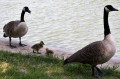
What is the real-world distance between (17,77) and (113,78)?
226cm

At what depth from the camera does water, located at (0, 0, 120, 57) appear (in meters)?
10.3

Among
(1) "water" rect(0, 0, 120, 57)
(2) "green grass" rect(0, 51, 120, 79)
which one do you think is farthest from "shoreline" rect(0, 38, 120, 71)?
(1) "water" rect(0, 0, 120, 57)

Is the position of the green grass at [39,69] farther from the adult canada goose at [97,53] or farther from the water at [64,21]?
the water at [64,21]

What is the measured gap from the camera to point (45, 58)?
696 cm

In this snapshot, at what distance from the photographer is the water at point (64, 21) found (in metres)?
10.3

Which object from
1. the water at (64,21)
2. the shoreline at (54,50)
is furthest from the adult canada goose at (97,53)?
the water at (64,21)

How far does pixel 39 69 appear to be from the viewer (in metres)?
6.05

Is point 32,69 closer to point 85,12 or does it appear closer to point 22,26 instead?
point 22,26

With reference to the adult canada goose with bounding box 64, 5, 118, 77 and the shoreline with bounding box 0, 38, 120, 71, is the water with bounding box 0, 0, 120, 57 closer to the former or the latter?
the shoreline with bounding box 0, 38, 120, 71

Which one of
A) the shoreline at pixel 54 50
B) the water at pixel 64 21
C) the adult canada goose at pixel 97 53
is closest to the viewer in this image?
the adult canada goose at pixel 97 53

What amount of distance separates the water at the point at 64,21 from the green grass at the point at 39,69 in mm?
2624

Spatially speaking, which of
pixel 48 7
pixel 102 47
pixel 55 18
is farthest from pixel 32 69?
pixel 48 7

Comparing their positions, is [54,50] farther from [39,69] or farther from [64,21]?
[64,21]

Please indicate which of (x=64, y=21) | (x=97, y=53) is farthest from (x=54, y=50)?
(x=64, y=21)
